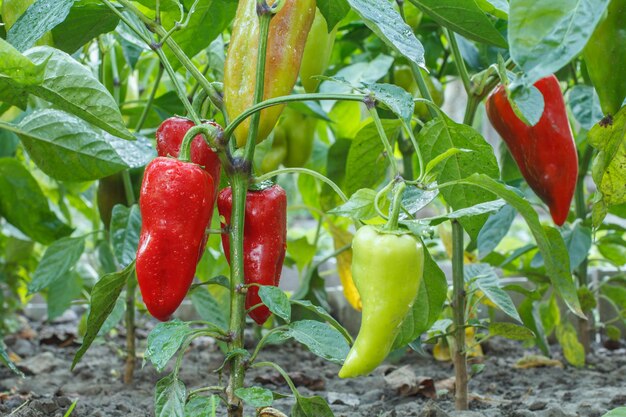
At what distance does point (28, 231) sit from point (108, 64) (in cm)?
42

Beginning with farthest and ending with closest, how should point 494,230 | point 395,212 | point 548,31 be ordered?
point 494,230 < point 395,212 < point 548,31

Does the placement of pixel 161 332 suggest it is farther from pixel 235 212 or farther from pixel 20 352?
pixel 20 352

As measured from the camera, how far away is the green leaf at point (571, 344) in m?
1.78

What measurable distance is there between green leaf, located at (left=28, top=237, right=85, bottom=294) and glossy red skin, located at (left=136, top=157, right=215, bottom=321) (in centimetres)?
65

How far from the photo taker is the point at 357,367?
33.7 inches

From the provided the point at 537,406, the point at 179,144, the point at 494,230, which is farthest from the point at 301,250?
the point at 179,144

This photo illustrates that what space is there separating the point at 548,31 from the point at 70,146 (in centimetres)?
80

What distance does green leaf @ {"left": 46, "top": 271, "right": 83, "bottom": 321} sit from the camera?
6.18 feet

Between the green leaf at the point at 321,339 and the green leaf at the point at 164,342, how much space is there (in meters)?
0.12

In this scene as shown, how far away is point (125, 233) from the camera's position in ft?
4.71

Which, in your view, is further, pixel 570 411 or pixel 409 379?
pixel 409 379

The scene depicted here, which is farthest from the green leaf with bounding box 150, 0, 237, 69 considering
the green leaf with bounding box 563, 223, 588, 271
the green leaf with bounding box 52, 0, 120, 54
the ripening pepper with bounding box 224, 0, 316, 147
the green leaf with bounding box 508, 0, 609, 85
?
the green leaf with bounding box 563, 223, 588, 271

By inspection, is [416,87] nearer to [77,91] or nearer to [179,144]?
[179,144]

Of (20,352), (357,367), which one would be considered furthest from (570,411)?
(20,352)
